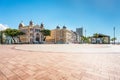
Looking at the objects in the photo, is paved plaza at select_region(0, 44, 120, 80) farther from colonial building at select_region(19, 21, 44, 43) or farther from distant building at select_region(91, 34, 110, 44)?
distant building at select_region(91, 34, 110, 44)

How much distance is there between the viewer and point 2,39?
194ft

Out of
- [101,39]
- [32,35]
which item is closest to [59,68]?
[32,35]

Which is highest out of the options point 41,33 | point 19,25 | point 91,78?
point 19,25

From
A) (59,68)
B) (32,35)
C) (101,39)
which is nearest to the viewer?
(59,68)

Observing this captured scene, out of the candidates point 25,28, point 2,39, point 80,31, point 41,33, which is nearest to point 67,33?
point 41,33

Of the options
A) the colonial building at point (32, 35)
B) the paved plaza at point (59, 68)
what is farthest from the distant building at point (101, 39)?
the paved plaza at point (59, 68)

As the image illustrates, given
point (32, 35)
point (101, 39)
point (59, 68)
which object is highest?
point (32, 35)

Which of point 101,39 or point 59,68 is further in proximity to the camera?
A: point 101,39

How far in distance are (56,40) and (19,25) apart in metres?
24.7

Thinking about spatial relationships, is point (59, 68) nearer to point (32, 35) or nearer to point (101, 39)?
point (32, 35)

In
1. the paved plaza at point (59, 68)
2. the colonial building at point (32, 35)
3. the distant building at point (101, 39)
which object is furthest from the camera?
the colonial building at point (32, 35)

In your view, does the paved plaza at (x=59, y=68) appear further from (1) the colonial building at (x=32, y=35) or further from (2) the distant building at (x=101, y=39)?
(2) the distant building at (x=101, y=39)

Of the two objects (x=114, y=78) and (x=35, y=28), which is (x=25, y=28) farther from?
(x=114, y=78)

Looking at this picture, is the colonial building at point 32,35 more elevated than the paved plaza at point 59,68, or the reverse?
the colonial building at point 32,35
